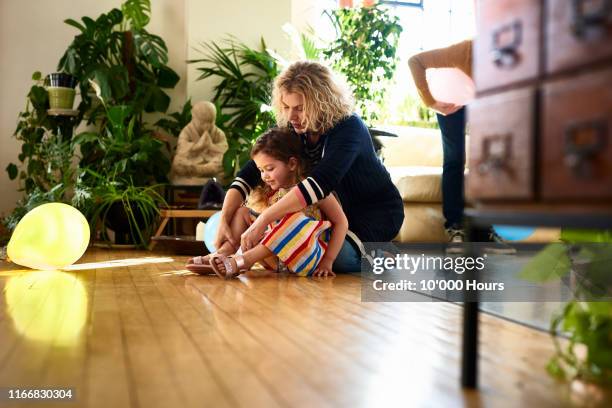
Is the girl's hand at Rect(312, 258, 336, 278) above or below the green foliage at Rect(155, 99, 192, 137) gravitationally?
below

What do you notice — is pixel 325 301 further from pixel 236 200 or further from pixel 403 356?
pixel 236 200

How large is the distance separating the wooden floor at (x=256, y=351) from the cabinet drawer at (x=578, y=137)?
1.05 ft

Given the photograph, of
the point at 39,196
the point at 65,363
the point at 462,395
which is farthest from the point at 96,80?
the point at 462,395

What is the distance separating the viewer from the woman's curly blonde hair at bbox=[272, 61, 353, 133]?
265cm

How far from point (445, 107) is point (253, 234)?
0.95m

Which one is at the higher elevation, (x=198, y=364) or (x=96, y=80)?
(x=96, y=80)

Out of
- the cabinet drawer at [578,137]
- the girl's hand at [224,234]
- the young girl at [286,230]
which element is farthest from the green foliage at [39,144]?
the cabinet drawer at [578,137]

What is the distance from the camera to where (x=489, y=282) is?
233 centimetres

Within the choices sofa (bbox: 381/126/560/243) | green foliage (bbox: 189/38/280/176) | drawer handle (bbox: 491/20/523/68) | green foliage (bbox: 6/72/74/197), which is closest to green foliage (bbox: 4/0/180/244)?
green foliage (bbox: 6/72/74/197)

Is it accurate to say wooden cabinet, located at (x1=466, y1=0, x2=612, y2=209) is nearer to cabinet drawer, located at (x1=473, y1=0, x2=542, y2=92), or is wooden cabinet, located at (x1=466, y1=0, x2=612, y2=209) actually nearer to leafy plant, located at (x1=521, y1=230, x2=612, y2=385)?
cabinet drawer, located at (x1=473, y1=0, x2=542, y2=92)

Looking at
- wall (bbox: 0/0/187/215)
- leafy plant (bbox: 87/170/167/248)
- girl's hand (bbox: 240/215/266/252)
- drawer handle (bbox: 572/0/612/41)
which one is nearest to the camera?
drawer handle (bbox: 572/0/612/41)

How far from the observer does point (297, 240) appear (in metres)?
2.57

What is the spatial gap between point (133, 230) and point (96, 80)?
4.77 feet

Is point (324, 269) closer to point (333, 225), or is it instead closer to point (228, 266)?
point (333, 225)
